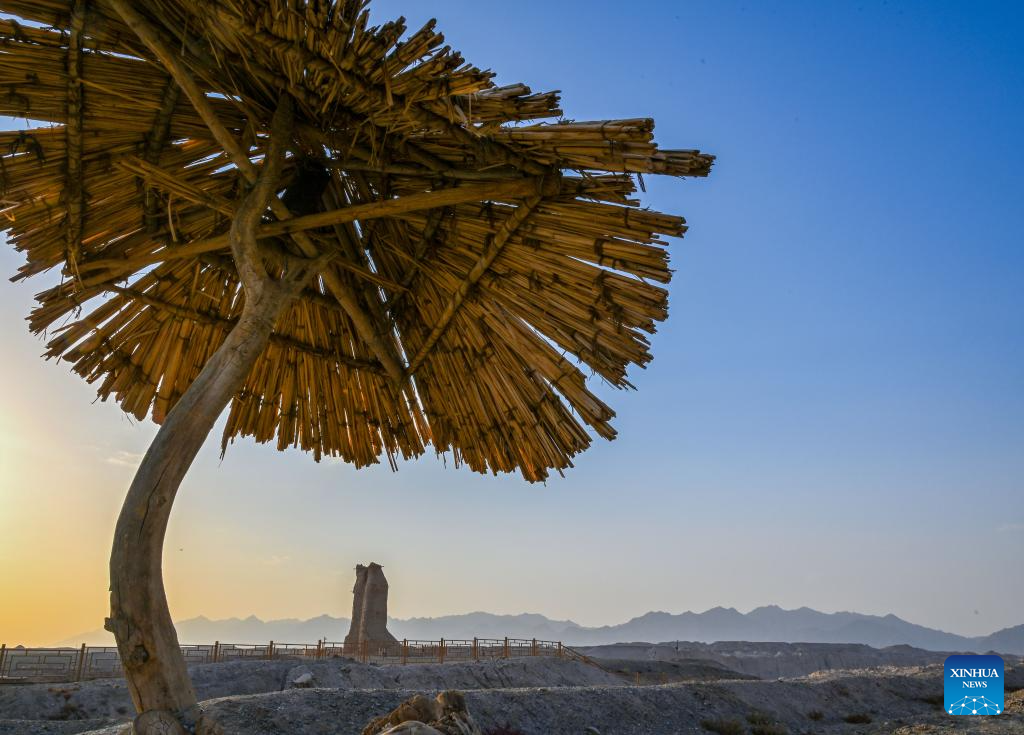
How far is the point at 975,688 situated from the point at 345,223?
1354 centimetres

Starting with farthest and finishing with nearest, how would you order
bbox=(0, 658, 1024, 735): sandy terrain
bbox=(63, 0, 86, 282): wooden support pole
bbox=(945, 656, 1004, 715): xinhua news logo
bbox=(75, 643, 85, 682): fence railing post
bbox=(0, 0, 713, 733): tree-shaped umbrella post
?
bbox=(75, 643, 85, 682): fence railing post, bbox=(945, 656, 1004, 715): xinhua news logo, bbox=(0, 658, 1024, 735): sandy terrain, bbox=(63, 0, 86, 282): wooden support pole, bbox=(0, 0, 713, 733): tree-shaped umbrella post

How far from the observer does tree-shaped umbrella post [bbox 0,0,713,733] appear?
239cm

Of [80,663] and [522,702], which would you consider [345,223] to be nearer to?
[522,702]

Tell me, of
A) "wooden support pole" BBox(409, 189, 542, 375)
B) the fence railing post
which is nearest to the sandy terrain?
the fence railing post

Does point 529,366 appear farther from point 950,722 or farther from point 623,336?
point 950,722

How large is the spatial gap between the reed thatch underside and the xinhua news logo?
1100 centimetres

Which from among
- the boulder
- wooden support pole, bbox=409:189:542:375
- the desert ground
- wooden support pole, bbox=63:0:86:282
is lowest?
the desert ground

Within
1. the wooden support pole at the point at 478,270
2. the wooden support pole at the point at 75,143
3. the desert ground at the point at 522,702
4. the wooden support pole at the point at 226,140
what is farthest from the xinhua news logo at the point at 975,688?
the wooden support pole at the point at 75,143

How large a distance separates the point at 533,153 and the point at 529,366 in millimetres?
1266

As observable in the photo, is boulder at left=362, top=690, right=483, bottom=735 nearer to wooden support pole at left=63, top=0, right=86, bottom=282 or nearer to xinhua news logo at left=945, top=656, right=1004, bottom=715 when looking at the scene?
wooden support pole at left=63, top=0, right=86, bottom=282

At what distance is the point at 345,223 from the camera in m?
3.62

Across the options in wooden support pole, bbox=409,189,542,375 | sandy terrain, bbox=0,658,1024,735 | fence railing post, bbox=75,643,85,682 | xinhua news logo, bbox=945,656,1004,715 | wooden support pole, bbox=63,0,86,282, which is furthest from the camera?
fence railing post, bbox=75,643,85,682

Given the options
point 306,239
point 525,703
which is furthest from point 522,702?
point 306,239

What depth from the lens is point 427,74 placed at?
2.39 metres
